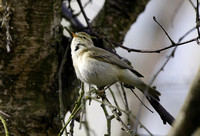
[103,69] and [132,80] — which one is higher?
[103,69]

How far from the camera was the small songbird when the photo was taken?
3570 mm

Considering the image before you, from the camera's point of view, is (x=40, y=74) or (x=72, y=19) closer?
(x=40, y=74)

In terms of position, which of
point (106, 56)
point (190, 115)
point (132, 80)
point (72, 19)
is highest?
point (72, 19)

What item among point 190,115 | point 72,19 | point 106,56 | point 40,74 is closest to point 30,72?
point 40,74

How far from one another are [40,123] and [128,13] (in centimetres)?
197

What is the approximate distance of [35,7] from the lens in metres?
3.51

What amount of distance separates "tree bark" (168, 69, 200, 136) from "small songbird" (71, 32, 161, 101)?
2.09m

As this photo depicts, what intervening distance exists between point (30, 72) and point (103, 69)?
30.7 inches

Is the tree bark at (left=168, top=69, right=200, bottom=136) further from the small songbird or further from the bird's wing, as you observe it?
the bird's wing

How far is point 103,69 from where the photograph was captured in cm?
365

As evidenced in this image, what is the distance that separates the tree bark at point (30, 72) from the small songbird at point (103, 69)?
326 millimetres

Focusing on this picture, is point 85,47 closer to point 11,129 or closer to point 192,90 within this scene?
point 11,129

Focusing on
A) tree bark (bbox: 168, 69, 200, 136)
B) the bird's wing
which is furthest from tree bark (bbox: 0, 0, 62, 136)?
tree bark (bbox: 168, 69, 200, 136)

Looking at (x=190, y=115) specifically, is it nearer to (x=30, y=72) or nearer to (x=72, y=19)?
(x=30, y=72)
